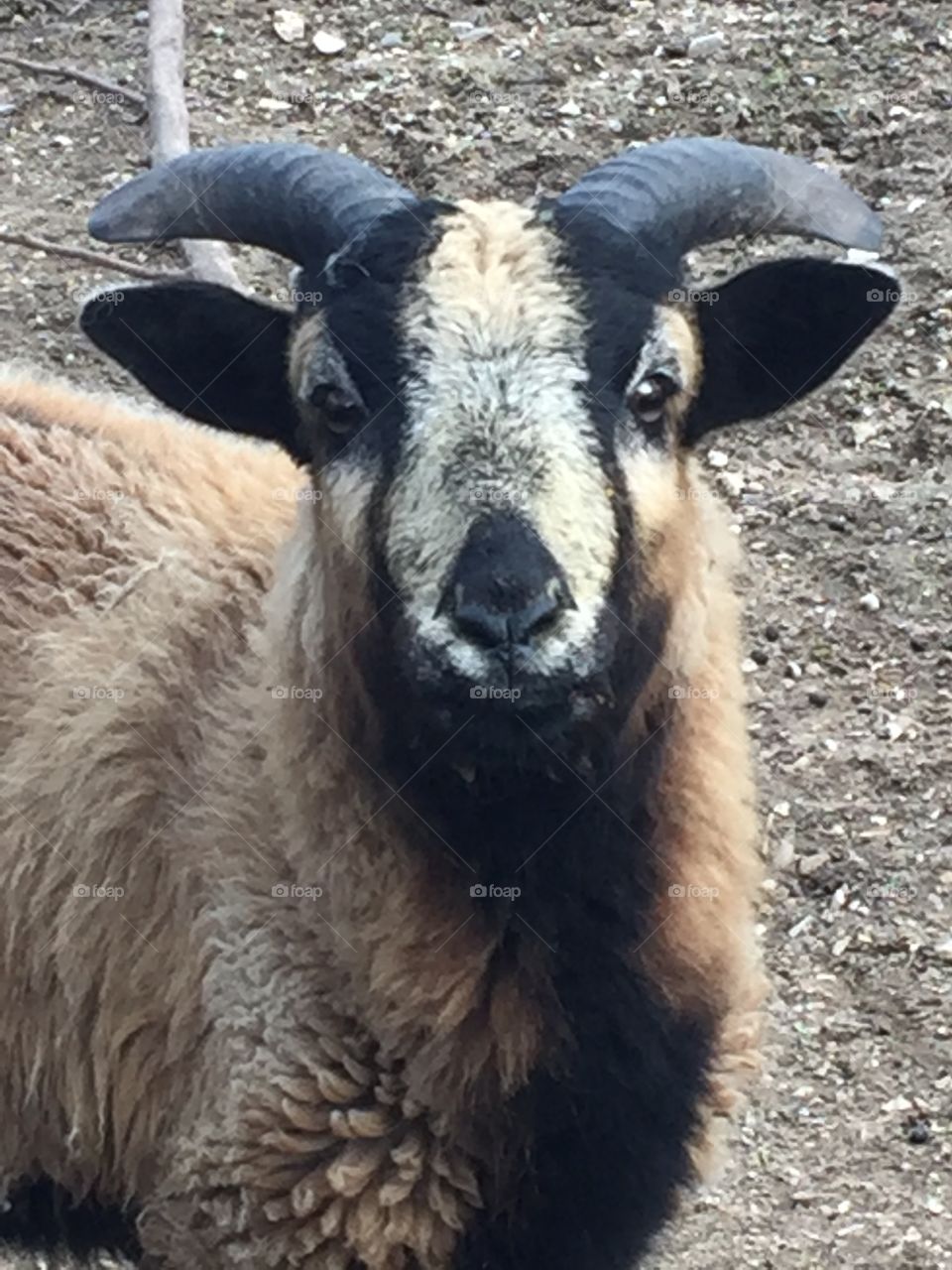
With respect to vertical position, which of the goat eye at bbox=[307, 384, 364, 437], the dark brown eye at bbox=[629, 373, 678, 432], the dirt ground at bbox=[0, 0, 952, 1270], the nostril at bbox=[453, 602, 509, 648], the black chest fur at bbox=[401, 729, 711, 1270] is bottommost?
the dirt ground at bbox=[0, 0, 952, 1270]

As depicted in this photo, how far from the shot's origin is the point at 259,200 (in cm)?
468

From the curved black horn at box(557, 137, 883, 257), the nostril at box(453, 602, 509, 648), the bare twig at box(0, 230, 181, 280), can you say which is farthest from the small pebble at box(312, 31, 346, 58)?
the nostril at box(453, 602, 509, 648)

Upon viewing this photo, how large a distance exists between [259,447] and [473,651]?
2216mm

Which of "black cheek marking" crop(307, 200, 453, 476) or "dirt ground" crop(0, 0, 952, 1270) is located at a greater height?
"black cheek marking" crop(307, 200, 453, 476)

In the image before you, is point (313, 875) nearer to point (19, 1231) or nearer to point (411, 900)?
point (411, 900)

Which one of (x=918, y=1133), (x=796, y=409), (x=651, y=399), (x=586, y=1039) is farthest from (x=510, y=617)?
(x=796, y=409)

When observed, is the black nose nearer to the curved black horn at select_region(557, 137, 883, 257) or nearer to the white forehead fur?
the white forehead fur

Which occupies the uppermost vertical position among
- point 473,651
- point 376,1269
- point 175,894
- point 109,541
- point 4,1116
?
point 473,651

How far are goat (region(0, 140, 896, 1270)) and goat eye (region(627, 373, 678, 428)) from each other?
0.04 ft

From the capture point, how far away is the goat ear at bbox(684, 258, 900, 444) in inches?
184

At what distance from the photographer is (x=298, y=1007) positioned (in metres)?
4.54

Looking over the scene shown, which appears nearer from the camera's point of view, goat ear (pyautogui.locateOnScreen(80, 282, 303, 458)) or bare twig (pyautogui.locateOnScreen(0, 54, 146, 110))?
goat ear (pyautogui.locateOnScreen(80, 282, 303, 458))

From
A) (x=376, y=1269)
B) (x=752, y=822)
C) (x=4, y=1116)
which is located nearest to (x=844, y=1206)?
(x=752, y=822)

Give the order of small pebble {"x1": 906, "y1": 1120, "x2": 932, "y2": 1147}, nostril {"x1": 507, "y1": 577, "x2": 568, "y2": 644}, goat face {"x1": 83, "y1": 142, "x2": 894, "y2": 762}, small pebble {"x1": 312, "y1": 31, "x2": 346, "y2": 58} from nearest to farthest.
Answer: nostril {"x1": 507, "y1": 577, "x2": 568, "y2": 644} < goat face {"x1": 83, "y1": 142, "x2": 894, "y2": 762} < small pebble {"x1": 906, "y1": 1120, "x2": 932, "y2": 1147} < small pebble {"x1": 312, "y1": 31, "x2": 346, "y2": 58}
